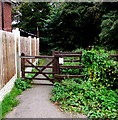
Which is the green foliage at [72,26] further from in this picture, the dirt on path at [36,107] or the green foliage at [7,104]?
the green foliage at [7,104]

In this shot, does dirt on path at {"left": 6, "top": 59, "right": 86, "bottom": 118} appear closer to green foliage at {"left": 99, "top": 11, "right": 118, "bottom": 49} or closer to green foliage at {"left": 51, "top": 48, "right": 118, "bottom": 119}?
green foliage at {"left": 51, "top": 48, "right": 118, "bottom": 119}

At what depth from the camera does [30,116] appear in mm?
3570

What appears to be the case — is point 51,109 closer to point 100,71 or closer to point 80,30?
point 100,71

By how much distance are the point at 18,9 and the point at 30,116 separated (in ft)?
73.2

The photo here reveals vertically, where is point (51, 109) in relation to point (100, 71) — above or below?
below

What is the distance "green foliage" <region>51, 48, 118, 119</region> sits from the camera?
12.7 ft

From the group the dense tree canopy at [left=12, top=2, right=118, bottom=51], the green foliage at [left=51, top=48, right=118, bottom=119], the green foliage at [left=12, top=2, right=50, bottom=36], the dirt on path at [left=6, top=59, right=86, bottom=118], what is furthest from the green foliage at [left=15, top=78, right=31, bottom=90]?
the green foliage at [left=12, top=2, right=50, bottom=36]

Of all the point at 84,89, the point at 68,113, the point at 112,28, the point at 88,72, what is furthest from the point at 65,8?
the point at 68,113

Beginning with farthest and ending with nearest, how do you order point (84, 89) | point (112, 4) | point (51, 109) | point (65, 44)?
point (65, 44)
point (112, 4)
point (84, 89)
point (51, 109)

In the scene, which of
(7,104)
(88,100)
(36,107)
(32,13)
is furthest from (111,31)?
(32,13)

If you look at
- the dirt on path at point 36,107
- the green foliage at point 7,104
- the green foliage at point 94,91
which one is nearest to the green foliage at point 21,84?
the dirt on path at point 36,107

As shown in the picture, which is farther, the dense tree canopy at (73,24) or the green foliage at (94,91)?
the dense tree canopy at (73,24)

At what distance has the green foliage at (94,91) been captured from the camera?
388cm

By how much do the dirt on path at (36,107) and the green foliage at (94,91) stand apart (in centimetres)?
23
